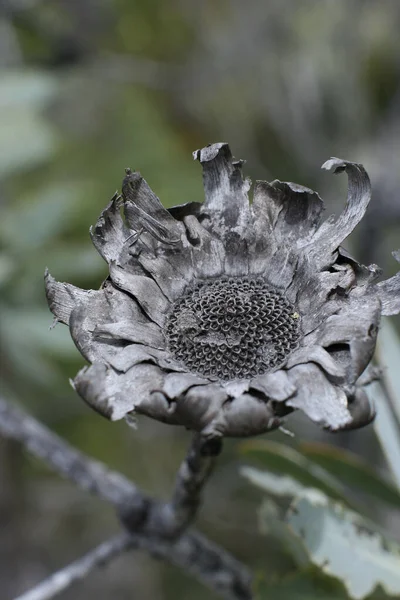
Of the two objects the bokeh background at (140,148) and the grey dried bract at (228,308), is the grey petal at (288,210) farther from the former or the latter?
the bokeh background at (140,148)

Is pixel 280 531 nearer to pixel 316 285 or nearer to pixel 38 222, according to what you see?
pixel 316 285

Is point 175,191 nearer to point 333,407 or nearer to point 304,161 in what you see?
point 304,161

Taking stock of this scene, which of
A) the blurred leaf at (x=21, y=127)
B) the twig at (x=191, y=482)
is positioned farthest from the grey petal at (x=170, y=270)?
the blurred leaf at (x=21, y=127)

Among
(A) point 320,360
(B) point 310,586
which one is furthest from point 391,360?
(A) point 320,360

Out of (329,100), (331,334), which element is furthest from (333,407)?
(329,100)

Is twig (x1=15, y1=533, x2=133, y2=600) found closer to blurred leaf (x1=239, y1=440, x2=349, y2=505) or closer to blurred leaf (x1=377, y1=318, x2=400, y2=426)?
blurred leaf (x1=239, y1=440, x2=349, y2=505)

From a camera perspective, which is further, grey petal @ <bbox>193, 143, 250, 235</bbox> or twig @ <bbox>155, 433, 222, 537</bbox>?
grey petal @ <bbox>193, 143, 250, 235</bbox>

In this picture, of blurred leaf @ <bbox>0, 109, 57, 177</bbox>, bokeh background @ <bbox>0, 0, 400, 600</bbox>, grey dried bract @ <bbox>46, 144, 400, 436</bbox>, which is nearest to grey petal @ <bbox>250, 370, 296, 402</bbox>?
grey dried bract @ <bbox>46, 144, 400, 436</bbox>
